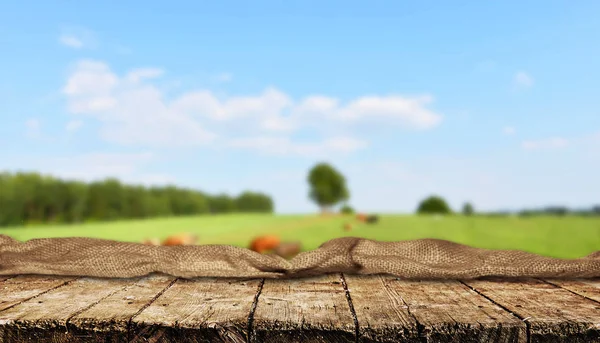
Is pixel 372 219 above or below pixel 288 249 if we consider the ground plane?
above

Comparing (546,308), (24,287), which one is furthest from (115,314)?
(546,308)

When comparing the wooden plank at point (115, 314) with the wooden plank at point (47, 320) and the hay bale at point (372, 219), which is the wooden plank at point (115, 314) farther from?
the hay bale at point (372, 219)

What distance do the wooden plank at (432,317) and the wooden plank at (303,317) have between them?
4 cm

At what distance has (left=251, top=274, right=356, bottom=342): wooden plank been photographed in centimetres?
113

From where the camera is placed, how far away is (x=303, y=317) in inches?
46.4

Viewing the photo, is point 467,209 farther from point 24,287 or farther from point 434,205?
point 24,287

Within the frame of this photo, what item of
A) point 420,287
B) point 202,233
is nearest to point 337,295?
point 420,287

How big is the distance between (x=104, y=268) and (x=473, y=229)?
502 centimetres

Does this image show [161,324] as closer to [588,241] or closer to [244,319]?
[244,319]

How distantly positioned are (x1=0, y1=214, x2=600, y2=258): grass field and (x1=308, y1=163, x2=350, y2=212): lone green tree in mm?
1437

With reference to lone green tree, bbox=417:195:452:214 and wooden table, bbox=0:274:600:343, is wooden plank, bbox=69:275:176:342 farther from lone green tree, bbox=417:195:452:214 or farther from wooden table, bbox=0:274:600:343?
lone green tree, bbox=417:195:452:214

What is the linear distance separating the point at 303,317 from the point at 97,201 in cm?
944

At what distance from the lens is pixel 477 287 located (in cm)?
158

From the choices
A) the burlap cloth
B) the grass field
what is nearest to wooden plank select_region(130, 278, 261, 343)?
the burlap cloth
